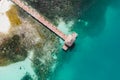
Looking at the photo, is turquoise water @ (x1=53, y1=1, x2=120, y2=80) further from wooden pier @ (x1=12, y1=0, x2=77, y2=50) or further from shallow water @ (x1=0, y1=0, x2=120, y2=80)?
wooden pier @ (x1=12, y1=0, x2=77, y2=50)

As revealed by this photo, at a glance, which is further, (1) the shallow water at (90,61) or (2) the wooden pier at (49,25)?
(2) the wooden pier at (49,25)

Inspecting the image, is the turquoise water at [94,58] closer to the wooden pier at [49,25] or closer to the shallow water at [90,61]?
the shallow water at [90,61]

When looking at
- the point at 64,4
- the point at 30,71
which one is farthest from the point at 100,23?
the point at 30,71

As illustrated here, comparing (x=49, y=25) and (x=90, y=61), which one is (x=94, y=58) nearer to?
(x=90, y=61)

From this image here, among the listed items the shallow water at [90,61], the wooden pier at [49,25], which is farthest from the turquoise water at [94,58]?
the wooden pier at [49,25]

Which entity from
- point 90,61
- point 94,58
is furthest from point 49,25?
point 94,58

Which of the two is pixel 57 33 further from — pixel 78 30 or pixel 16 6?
pixel 16 6
